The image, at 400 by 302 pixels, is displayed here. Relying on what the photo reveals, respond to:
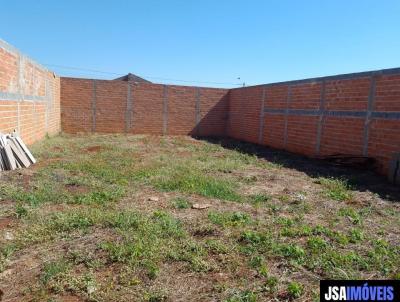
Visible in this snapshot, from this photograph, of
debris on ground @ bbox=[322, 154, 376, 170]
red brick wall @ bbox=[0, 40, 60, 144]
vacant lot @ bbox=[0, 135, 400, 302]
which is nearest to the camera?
vacant lot @ bbox=[0, 135, 400, 302]

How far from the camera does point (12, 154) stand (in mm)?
7738

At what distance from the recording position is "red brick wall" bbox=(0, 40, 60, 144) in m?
8.23

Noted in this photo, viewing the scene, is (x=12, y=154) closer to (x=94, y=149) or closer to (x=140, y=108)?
(x=94, y=149)

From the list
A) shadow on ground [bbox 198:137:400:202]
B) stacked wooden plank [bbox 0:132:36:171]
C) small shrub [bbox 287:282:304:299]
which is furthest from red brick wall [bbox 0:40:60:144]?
small shrub [bbox 287:282:304:299]

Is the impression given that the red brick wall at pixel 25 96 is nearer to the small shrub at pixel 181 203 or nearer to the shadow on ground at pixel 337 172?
the small shrub at pixel 181 203

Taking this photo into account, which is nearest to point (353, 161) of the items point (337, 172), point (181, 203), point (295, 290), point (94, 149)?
point (337, 172)

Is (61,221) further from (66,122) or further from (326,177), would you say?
(66,122)

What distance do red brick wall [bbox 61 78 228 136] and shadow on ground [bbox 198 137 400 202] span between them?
262 inches

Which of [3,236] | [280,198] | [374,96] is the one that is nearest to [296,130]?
[374,96]

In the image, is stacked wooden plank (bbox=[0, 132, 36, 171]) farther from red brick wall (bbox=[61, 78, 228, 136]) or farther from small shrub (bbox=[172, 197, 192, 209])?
red brick wall (bbox=[61, 78, 228, 136])

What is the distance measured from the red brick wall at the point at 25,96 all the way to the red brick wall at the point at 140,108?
2.13 meters

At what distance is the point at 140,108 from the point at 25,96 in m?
8.23

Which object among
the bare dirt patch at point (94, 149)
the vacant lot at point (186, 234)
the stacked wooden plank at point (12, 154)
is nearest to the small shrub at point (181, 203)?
the vacant lot at point (186, 234)

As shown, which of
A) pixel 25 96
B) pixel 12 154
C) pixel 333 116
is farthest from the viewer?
pixel 333 116
